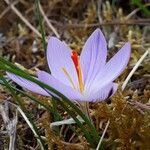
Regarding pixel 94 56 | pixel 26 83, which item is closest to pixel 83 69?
pixel 94 56

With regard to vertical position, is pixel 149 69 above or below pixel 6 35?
below

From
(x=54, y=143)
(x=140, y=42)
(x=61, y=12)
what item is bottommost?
(x=54, y=143)

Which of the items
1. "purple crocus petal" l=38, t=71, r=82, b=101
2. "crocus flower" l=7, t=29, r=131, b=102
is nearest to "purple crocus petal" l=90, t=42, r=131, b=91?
"crocus flower" l=7, t=29, r=131, b=102

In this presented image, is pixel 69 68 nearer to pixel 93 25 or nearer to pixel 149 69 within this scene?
pixel 149 69

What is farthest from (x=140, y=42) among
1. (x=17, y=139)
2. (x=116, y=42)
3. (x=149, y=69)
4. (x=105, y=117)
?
(x=17, y=139)

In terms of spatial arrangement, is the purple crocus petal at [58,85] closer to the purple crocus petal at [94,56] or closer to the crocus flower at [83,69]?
the crocus flower at [83,69]

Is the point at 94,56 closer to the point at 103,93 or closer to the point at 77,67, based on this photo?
the point at 77,67
